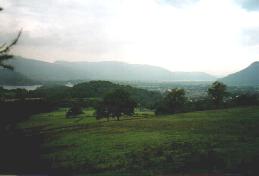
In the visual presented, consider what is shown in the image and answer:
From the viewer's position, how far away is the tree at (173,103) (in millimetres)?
91500

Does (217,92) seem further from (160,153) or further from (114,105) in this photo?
(160,153)

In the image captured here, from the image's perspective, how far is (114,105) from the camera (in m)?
76.2

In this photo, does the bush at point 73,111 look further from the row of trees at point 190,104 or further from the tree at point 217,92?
the tree at point 217,92

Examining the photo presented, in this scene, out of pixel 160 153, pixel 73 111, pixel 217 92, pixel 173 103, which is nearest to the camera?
pixel 160 153

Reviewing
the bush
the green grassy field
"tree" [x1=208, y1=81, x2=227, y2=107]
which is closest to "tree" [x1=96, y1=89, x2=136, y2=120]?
the bush

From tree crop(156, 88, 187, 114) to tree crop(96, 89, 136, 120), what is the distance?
58.3ft

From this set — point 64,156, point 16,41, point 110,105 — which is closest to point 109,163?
point 64,156

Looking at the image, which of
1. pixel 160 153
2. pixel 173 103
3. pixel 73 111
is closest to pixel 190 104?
pixel 173 103

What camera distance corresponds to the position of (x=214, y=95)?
9488 cm

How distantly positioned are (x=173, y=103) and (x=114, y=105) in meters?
24.5

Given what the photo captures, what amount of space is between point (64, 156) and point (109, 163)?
7.66m

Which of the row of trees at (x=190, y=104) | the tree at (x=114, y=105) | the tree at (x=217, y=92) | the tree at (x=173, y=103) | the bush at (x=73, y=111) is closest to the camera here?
the tree at (x=114, y=105)

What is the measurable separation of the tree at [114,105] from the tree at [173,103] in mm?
17772

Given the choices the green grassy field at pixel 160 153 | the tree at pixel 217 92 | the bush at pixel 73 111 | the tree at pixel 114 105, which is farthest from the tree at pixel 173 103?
the green grassy field at pixel 160 153
